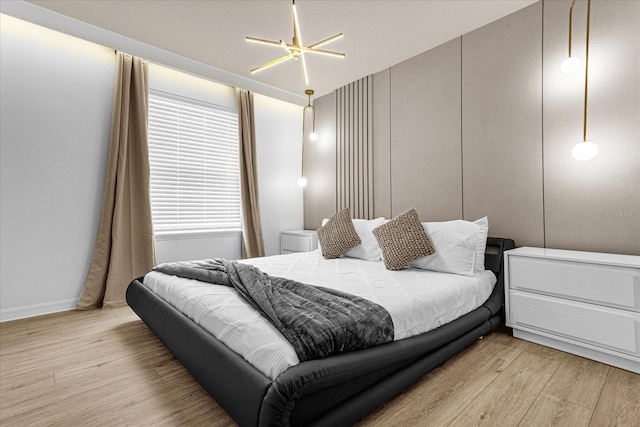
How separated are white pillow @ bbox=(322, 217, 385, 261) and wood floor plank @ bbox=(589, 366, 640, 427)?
1.78m

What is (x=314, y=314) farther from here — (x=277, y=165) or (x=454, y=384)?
(x=277, y=165)

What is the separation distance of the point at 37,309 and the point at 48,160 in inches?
55.7

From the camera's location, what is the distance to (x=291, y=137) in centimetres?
490

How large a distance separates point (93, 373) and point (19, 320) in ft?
5.25

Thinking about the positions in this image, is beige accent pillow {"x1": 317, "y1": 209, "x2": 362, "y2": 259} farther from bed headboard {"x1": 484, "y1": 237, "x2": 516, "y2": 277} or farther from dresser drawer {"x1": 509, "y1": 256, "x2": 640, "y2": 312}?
dresser drawer {"x1": 509, "y1": 256, "x2": 640, "y2": 312}

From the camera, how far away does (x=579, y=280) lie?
2012 mm

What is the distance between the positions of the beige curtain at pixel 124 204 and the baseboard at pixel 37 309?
0.12m

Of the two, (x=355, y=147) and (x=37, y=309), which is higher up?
(x=355, y=147)

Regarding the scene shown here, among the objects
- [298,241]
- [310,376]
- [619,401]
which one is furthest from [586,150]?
[298,241]

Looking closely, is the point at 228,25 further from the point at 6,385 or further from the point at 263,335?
the point at 6,385

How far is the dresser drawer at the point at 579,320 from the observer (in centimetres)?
183

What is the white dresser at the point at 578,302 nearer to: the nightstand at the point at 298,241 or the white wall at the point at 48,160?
the nightstand at the point at 298,241

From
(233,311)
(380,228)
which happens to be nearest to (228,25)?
(380,228)

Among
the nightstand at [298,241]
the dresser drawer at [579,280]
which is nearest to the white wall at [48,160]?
the nightstand at [298,241]
